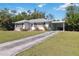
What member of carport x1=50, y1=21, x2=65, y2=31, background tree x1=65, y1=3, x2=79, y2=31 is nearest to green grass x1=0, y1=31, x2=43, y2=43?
carport x1=50, y1=21, x2=65, y2=31

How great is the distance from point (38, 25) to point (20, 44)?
0.69m

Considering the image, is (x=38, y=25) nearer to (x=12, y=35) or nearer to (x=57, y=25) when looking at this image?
(x=57, y=25)

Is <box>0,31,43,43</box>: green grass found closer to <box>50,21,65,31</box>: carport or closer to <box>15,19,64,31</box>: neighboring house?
<box>15,19,64,31</box>: neighboring house

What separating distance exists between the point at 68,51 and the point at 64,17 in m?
0.87

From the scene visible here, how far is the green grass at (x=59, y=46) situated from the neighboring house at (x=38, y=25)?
24cm

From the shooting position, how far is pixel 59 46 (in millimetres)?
7953

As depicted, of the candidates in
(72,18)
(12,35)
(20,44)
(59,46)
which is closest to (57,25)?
(72,18)

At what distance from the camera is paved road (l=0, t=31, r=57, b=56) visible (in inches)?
300

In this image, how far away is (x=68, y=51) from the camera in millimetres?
7723

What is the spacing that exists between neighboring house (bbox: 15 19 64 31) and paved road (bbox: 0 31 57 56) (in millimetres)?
168

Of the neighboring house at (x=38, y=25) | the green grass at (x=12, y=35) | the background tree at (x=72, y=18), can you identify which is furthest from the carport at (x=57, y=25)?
the green grass at (x=12, y=35)

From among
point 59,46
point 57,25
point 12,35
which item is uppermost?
point 57,25

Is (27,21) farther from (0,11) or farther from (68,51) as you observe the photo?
(68,51)

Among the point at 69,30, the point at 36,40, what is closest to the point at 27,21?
the point at 36,40
